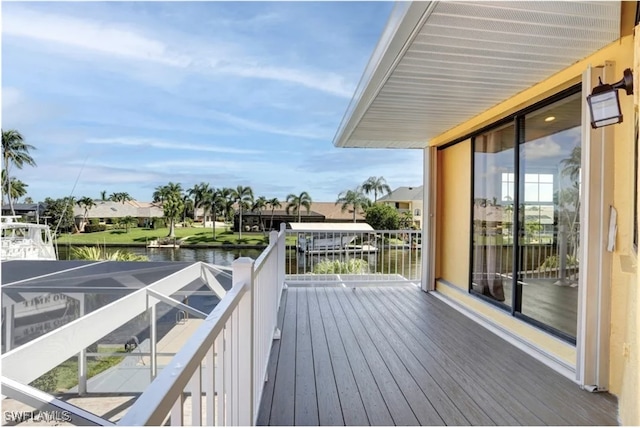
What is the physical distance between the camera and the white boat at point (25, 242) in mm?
12219

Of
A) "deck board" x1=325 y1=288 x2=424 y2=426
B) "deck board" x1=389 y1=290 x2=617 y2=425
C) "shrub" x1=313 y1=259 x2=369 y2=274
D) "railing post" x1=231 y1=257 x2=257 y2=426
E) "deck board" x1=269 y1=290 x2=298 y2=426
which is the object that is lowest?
"deck board" x1=269 y1=290 x2=298 y2=426

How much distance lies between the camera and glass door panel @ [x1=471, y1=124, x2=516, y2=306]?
3.89m

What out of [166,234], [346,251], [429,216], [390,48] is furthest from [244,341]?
[166,234]

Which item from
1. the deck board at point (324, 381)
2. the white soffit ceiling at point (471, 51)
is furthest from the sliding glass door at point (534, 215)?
the deck board at point (324, 381)

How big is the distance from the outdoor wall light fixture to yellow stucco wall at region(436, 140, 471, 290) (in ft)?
8.36

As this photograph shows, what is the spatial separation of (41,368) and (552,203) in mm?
6776

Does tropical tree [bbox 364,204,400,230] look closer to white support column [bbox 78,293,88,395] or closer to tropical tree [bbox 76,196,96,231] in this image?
white support column [bbox 78,293,88,395]

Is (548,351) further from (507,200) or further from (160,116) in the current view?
(160,116)

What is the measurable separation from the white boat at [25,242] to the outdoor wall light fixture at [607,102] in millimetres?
15037

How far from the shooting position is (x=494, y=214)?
4.22 meters

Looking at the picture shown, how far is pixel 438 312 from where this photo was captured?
15.1ft

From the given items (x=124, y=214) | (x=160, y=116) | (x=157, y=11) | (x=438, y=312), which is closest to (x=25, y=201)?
(x=124, y=214)

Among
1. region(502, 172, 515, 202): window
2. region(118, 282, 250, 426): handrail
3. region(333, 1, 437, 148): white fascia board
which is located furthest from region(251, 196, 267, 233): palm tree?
region(118, 282, 250, 426): handrail

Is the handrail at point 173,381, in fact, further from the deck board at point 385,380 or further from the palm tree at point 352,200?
the palm tree at point 352,200
